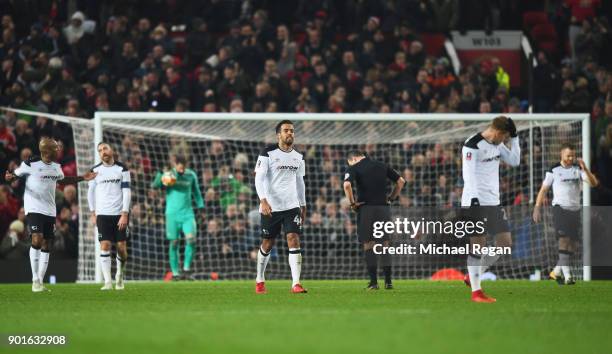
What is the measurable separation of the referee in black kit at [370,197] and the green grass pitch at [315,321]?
3.54ft

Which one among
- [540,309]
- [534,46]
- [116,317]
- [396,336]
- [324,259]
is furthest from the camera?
[534,46]

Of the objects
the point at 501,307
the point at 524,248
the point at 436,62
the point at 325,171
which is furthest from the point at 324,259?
the point at 501,307

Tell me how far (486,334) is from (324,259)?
44.2 feet

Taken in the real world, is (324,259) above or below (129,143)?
below

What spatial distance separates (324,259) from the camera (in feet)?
73.3

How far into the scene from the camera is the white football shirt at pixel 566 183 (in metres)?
17.9

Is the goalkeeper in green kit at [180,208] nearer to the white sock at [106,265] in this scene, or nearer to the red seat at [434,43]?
the white sock at [106,265]

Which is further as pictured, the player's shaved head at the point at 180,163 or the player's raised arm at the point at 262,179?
the player's shaved head at the point at 180,163

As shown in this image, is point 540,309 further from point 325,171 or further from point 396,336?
point 325,171

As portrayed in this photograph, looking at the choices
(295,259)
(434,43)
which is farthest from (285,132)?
(434,43)

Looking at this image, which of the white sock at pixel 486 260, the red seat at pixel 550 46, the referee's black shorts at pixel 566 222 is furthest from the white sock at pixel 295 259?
the red seat at pixel 550 46

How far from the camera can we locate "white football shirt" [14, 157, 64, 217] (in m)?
15.9

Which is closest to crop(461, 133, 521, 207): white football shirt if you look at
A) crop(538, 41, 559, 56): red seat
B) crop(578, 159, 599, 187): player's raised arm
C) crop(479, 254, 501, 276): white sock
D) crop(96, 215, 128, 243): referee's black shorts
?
crop(479, 254, 501, 276): white sock

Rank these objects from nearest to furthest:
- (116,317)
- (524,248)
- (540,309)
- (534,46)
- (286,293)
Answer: (116,317) → (540,309) → (286,293) → (524,248) → (534,46)
